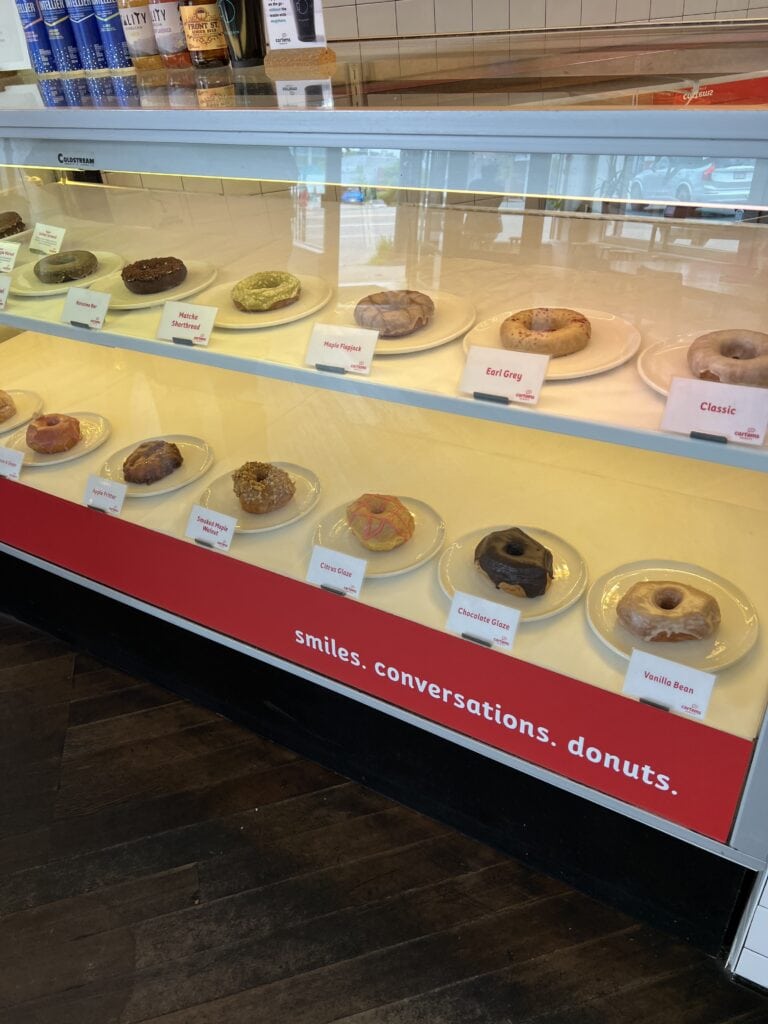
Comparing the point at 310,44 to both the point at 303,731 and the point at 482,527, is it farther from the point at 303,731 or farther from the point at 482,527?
the point at 303,731

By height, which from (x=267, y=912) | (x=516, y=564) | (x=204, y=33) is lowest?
(x=267, y=912)

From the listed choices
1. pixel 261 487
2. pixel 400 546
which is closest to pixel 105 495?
pixel 261 487

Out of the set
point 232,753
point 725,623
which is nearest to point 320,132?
point 725,623

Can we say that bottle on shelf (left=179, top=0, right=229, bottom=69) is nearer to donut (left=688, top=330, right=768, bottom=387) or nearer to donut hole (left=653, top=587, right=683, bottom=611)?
donut (left=688, top=330, right=768, bottom=387)

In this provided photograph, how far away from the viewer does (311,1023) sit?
5.35ft

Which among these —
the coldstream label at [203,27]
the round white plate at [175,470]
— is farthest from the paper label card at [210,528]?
the coldstream label at [203,27]

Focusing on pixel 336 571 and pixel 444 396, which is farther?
pixel 336 571

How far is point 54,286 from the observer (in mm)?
1945

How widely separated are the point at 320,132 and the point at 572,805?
4.90 ft

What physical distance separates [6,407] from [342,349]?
142cm

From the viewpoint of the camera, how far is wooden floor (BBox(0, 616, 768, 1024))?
1659mm

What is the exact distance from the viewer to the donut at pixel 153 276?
5.89 feet

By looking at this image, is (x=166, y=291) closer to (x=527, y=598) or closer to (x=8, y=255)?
(x=8, y=255)

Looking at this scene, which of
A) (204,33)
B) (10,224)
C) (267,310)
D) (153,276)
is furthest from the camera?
(10,224)
